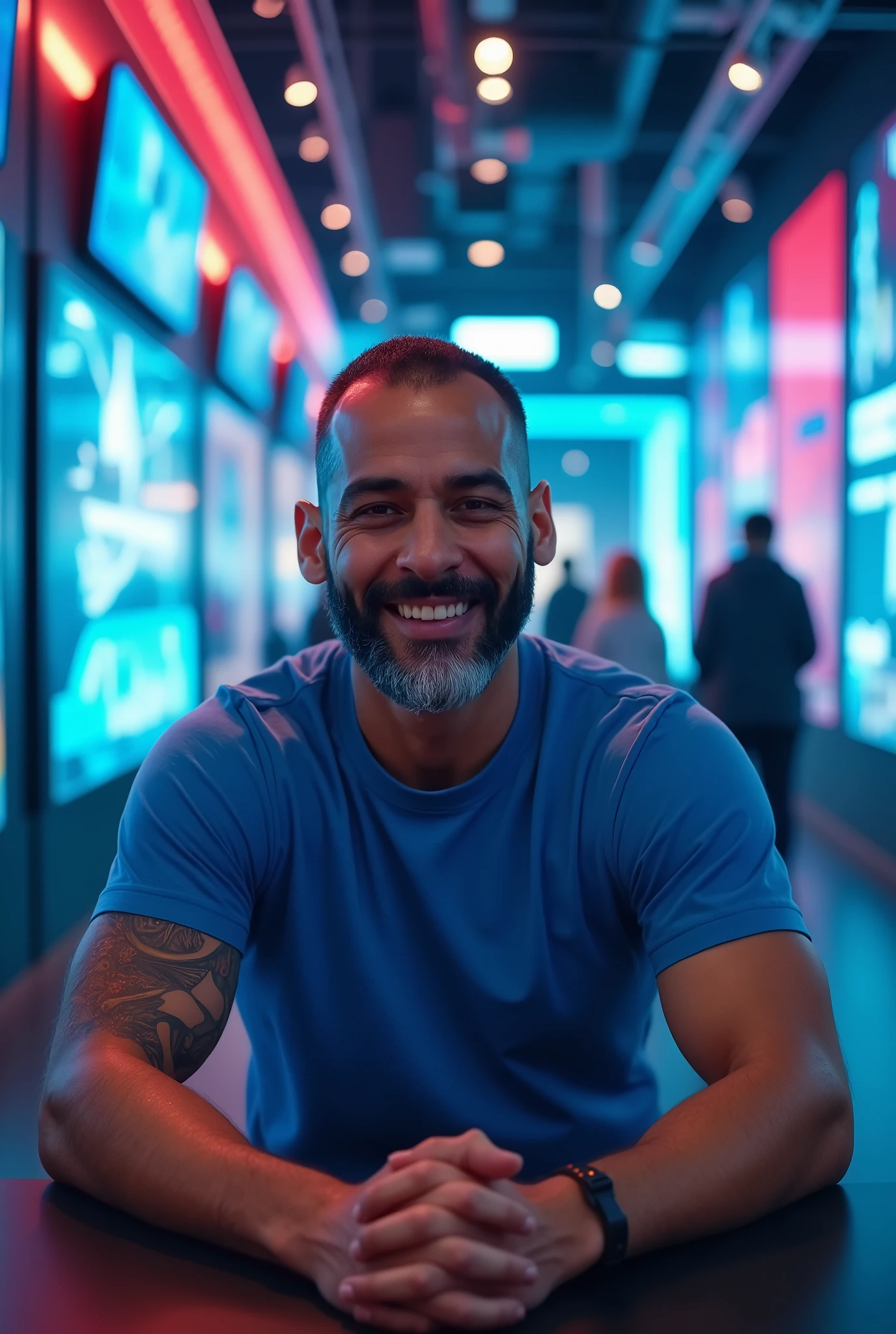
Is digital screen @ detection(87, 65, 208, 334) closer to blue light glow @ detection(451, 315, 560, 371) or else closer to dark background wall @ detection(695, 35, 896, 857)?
dark background wall @ detection(695, 35, 896, 857)

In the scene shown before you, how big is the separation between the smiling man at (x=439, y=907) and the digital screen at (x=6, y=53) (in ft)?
6.56

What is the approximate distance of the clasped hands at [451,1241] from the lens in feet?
2.46

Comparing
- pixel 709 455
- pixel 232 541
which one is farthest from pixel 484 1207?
pixel 709 455

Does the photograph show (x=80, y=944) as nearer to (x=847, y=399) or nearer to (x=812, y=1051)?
(x=812, y=1051)

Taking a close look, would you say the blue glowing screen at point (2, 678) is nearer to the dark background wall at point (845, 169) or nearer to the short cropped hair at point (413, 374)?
the short cropped hair at point (413, 374)

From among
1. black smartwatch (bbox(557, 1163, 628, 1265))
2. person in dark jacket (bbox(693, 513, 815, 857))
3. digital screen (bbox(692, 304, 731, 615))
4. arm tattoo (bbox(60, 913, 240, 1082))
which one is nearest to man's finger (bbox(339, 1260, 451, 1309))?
black smartwatch (bbox(557, 1163, 628, 1265))

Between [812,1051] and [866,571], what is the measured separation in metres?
4.67

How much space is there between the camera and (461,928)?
118cm

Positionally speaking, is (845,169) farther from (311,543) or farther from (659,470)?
(659,470)

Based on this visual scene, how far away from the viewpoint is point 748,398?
8.47 meters

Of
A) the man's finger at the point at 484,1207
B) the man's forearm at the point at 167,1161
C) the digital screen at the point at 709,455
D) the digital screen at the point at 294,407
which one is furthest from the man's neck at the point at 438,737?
the digital screen at the point at 709,455

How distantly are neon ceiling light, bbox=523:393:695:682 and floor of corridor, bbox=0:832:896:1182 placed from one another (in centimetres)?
662

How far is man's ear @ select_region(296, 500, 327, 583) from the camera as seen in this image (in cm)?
141

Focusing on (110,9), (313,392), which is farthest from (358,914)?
(313,392)
